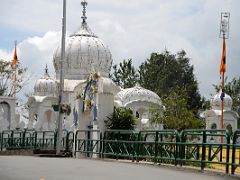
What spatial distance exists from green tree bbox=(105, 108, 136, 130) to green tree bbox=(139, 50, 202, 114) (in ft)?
163

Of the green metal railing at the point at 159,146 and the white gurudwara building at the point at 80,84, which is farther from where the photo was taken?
the white gurudwara building at the point at 80,84

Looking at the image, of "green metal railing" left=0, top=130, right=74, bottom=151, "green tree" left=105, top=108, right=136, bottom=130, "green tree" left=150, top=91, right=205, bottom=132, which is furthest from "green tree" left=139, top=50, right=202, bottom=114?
"green tree" left=105, top=108, right=136, bottom=130

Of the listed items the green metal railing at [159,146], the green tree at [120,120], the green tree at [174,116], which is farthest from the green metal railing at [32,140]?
the green tree at [174,116]

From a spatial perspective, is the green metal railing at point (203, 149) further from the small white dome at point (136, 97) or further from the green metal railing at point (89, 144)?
the small white dome at point (136, 97)

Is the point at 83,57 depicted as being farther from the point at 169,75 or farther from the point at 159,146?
the point at 169,75

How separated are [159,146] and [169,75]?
2419 inches

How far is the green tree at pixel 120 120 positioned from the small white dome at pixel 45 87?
2469 cm

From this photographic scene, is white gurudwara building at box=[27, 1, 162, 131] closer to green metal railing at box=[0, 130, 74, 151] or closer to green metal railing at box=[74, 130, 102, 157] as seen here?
green metal railing at box=[0, 130, 74, 151]

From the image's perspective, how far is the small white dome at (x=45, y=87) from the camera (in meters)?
53.0

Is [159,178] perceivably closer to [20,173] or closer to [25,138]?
[20,173]

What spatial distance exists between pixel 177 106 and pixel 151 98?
382 centimetres

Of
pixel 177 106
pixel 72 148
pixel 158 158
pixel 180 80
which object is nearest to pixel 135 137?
pixel 158 158

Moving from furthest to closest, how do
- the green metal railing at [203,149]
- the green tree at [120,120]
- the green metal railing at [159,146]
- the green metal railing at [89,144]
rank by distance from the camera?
the green tree at [120,120]
the green metal railing at [89,144]
the green metal railing at [159,146]
the green metal railing at [203,149]

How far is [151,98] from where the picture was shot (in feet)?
156
